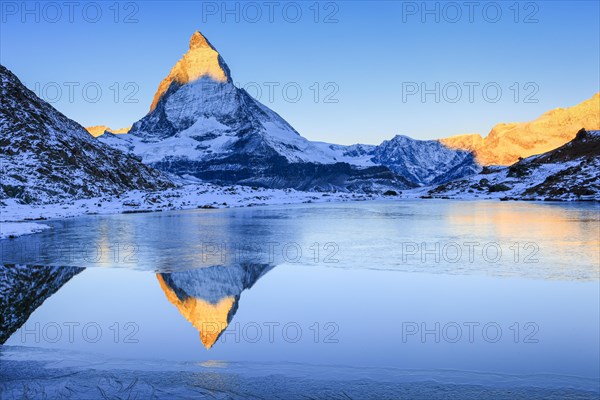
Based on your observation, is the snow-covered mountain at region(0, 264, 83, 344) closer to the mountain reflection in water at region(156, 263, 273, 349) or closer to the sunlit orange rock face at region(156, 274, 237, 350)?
the mountain reflection in water at region(156, 263, 273, 349)

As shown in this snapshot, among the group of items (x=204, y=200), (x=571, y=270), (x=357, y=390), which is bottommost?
(x=357, y=390)

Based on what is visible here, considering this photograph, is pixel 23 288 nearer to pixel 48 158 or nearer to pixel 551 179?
pixel 48 158

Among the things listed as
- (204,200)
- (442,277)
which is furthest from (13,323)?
(204,200)

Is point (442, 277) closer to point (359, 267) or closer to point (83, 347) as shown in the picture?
point (359, 267)

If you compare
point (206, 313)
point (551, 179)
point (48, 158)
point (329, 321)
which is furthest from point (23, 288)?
point (551, 179)

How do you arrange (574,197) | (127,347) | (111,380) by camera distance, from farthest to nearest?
(574,197) → (127,347) → (111,380)

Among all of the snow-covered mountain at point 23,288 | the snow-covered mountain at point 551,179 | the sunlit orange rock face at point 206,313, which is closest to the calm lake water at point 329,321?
the sunlit orange rock face at point 206,313

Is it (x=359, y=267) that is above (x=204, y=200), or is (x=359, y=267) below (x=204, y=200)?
below

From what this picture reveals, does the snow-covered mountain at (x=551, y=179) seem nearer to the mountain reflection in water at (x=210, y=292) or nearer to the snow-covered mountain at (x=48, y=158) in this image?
the snow-covered mountain at (x=48, y=158)
